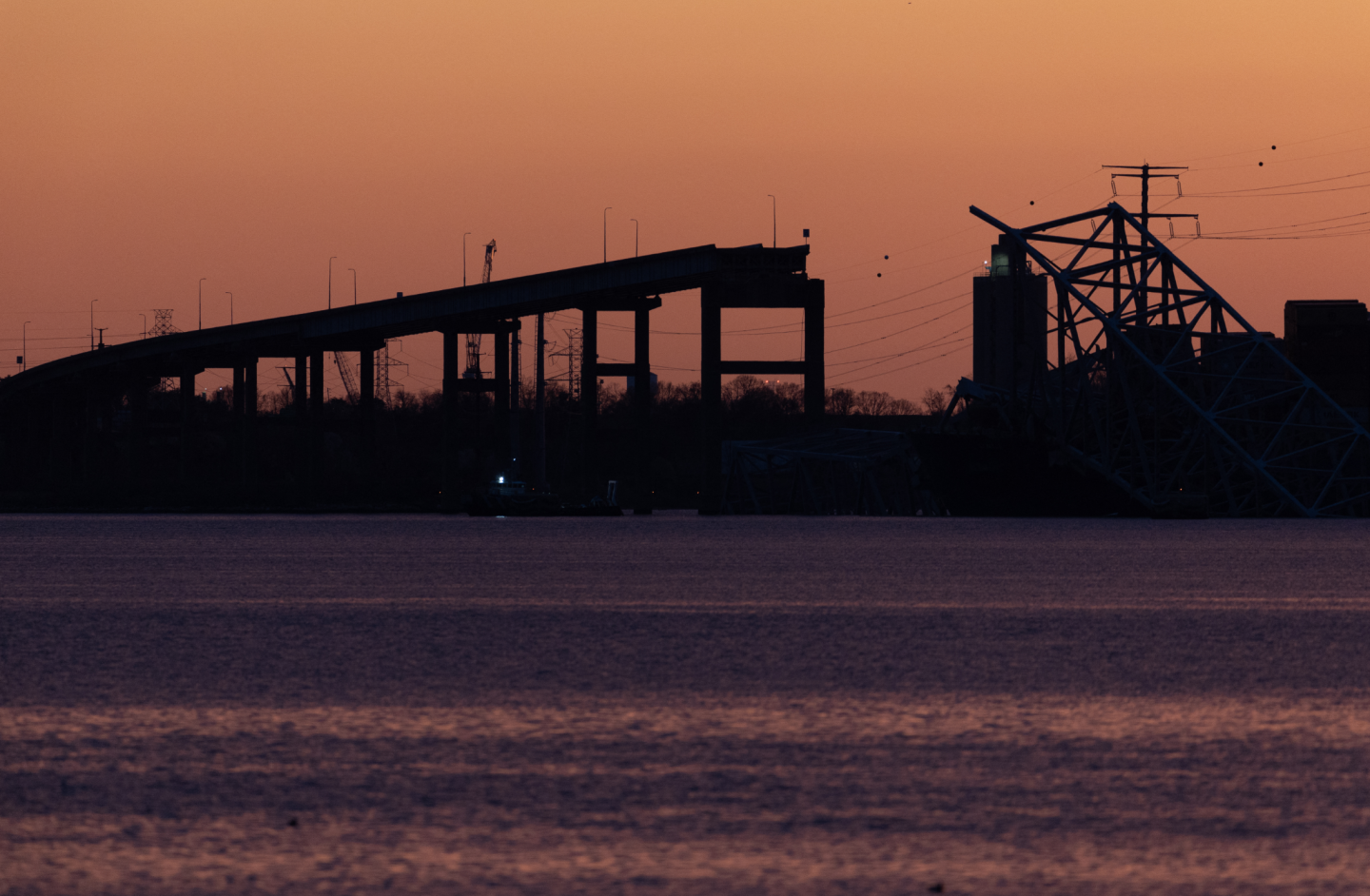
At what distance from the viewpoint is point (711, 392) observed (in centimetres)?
12556

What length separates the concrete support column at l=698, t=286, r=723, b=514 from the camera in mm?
123000

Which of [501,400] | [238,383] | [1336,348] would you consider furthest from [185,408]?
[1336,348]

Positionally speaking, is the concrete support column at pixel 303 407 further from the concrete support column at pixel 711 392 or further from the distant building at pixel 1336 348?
the distant building at pixel 1336 348

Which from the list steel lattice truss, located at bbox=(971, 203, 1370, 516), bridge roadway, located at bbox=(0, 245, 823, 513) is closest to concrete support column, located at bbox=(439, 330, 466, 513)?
bridge roadway, located at bbox=(0, 245, 823, 513)

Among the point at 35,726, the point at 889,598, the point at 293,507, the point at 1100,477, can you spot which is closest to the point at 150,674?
the point at 35,726

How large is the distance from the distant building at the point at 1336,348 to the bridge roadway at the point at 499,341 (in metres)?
39.6

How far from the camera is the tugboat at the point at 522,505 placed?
126562 mm

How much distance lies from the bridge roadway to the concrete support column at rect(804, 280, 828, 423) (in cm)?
8

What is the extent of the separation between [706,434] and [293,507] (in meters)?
39.4

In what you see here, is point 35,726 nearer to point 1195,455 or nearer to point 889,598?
point 889,598

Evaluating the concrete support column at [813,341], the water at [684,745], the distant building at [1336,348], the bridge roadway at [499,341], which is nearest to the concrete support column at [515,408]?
the bridge roadway at [499,341]

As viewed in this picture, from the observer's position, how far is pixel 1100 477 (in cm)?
11550

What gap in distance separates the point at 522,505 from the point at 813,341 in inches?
873

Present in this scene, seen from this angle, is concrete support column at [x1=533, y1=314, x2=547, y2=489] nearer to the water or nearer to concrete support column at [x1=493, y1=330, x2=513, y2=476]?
concrete support column at [x1=493, y1=330, x2=513, y2=476]
